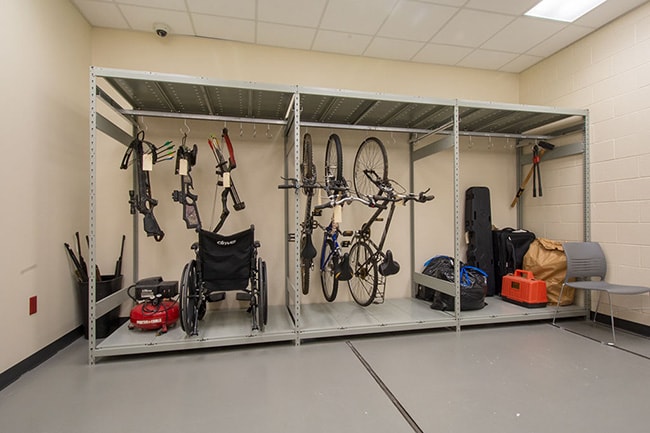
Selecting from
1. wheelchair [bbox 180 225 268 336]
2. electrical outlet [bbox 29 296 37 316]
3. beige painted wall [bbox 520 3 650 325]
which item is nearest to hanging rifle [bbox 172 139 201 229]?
wheelchair [bbox 180 225 268 336]

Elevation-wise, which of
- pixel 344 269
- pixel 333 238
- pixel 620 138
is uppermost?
pixel 620 138

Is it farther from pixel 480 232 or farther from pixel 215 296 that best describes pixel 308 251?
pixel 480 232

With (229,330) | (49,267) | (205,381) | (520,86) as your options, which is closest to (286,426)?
(205,381)

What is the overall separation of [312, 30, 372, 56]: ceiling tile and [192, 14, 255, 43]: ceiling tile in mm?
728

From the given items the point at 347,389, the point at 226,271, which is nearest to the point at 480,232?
the point at 347,389

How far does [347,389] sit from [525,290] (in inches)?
99.2

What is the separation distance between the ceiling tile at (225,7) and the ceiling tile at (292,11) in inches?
3.6

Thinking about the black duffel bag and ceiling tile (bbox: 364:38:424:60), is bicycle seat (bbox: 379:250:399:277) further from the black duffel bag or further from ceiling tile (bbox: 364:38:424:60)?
ceiling tile (bbox: 364:38:424:60)

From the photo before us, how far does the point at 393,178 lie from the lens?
154 inches

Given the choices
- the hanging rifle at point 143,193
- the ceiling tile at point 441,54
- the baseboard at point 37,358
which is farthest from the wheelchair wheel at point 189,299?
the ceiling tile at point 441,54

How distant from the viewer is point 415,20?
307cm

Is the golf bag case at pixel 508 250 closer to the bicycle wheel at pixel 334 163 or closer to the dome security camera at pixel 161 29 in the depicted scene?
the bicycle wheel at pixel 334 163

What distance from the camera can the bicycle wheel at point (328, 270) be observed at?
3.22m

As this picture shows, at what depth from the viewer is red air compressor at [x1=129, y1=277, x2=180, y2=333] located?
2.63 metres
